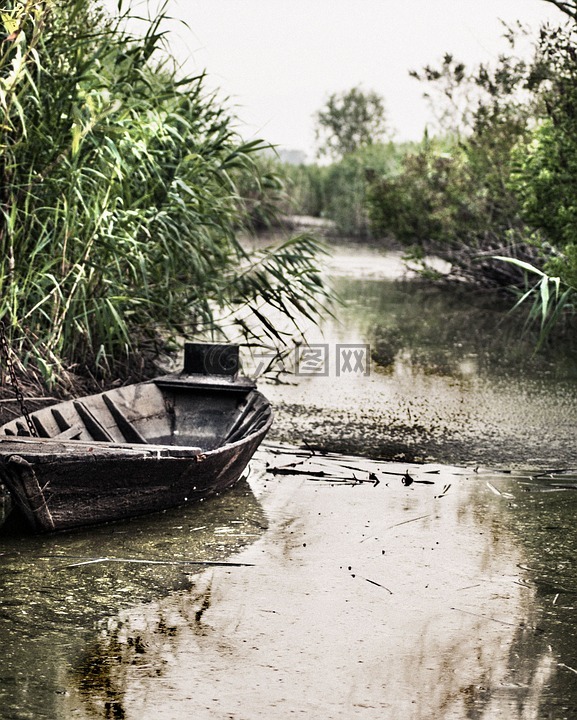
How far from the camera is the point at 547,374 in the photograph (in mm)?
10281

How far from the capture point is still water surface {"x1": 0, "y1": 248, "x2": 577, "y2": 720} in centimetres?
365

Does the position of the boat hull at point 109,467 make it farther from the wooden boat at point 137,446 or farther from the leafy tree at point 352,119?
the leafy tree at point 352,119

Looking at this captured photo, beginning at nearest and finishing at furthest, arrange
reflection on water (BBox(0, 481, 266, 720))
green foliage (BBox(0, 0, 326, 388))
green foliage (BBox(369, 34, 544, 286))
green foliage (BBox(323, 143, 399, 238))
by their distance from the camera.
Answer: reflection on water (BBox(0, 481, 266, 720)) → green foliage (BBox(0, 0, 326, 388)) → green foliage (BBox(369, 34, 544, 286)) → green foliage (BBox(323, 143, 399, 238))

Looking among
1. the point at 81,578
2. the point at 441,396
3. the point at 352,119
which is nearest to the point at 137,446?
the point at 81,578

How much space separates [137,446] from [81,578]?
91cm

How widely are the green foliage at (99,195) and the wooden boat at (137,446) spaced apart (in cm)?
47

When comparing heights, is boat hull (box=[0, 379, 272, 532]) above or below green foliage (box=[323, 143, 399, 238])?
below

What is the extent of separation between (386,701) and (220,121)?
5.42 meters

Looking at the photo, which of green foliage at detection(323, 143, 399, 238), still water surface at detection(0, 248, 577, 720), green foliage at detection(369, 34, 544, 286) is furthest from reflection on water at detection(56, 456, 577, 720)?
green foliage at detection(323, 143, 399, 238)

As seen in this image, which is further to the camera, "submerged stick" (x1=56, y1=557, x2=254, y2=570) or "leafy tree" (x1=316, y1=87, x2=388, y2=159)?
"leafy tree" (x1=316, y1=87, x2=388, y2=159)

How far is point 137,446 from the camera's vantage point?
534cm

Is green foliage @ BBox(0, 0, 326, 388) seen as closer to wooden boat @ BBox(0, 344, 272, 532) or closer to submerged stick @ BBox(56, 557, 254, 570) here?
wooden boat @ BBox(0, 344, 272, 532)

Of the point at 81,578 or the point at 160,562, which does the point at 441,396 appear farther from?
the point at 81,578

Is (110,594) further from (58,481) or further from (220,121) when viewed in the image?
(220,121)
